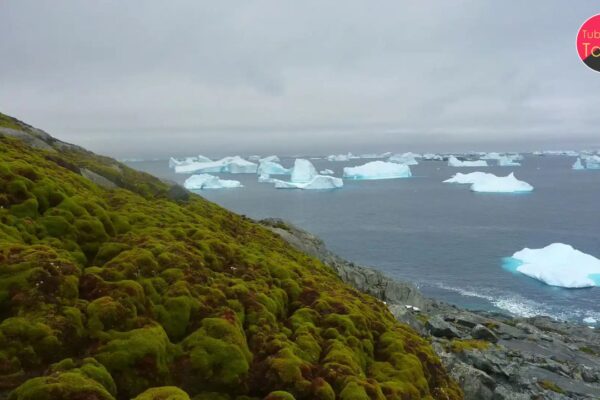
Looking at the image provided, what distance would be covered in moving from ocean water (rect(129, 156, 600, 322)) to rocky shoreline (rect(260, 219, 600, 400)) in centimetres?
1190

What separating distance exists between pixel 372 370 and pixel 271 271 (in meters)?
6.65

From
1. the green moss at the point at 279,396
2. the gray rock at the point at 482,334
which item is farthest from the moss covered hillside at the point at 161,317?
the gray rock at the point at 482,334

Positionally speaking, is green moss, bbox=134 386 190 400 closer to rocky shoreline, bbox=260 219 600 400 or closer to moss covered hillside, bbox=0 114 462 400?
moss covered hillside, bbox=0 114 462 400

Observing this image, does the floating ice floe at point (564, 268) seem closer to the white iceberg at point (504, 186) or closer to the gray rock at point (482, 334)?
the gray rock at point (482, 334)

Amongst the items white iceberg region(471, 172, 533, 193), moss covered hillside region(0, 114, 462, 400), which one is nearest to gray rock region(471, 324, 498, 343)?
moss covered hillside region(0, 114, 462, 400)

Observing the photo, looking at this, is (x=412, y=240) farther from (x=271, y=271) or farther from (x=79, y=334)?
(x=79, y=334)

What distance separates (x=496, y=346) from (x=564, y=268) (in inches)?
1810

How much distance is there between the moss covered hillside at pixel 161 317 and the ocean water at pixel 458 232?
56.6m

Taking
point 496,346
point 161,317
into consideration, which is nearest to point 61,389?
point 161,317

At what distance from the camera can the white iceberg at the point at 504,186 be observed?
189 m

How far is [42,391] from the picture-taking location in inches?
359

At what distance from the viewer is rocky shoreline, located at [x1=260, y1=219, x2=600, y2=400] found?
75.1 feet

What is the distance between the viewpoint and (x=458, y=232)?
372 feet

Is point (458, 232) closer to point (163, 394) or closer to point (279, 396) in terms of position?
point (279, 396)
